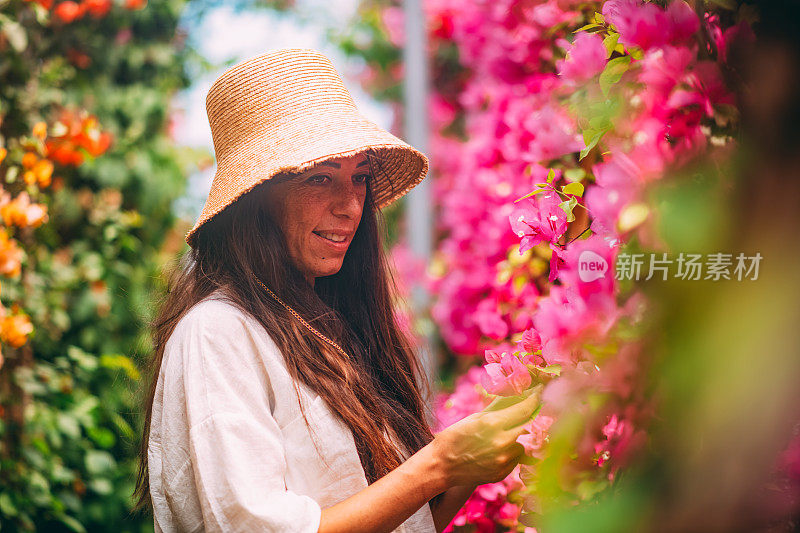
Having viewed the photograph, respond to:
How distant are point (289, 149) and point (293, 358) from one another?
40cm

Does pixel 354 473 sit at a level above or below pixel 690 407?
below

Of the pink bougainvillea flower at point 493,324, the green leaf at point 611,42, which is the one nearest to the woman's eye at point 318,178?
the green leaf at point 611,42

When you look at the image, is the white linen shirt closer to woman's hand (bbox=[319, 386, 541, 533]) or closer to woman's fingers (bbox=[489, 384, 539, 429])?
woman's hand (bbox=[319, 386, 541, 533])

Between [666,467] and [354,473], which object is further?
[354,473]

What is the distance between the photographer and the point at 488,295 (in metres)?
2.63

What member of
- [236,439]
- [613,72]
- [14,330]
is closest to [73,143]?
[14,330]

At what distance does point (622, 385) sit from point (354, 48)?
488cm

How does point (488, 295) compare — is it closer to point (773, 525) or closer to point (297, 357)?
point (297, 357)

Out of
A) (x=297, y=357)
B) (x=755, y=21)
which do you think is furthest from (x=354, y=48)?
(x=755, y=21)

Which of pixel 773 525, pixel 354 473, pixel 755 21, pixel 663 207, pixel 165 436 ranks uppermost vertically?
pixel 755 21

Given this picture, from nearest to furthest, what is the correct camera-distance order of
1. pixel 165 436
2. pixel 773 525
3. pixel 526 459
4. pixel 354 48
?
pixel 773 525
pixel 526 459
pixel 165 436
pixel 354 48

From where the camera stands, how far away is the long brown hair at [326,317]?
1.34 metres

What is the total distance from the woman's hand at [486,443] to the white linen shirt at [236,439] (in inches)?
8.3

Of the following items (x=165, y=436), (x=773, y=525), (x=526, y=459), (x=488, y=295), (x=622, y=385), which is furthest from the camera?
(x=488, y=295)
